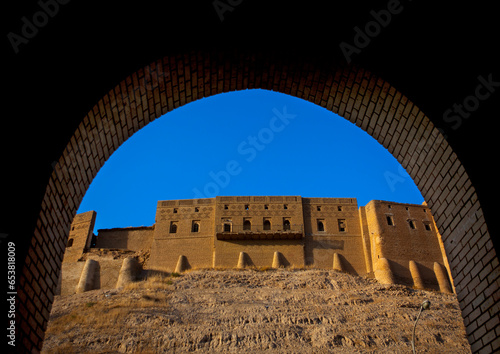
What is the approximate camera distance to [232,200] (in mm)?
41281

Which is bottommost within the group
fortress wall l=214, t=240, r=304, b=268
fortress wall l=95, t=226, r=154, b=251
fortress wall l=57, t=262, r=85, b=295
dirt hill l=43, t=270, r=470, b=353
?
dirt hill l=43, t=270, r=470, b=353

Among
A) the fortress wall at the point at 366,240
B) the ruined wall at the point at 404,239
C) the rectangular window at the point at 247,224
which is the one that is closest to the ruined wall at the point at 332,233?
the fortress wall at the point at 366,240

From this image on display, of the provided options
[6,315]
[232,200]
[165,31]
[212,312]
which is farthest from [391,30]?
[232,200]

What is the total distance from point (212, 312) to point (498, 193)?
2152cm

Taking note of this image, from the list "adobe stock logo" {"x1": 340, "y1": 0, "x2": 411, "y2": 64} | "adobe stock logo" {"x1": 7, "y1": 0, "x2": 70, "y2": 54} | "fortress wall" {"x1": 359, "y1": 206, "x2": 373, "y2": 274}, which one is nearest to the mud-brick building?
"fortress wall" {"x1": 359, "y1": 206, "x2": 373, "y2": 274}

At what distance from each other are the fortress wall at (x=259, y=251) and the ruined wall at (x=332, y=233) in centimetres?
100

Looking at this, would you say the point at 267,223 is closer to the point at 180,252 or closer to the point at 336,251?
the point at 336,251

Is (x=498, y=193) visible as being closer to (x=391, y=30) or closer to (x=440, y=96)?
(x=440, y=96)

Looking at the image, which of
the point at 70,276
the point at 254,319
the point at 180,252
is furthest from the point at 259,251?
the point at 70,276

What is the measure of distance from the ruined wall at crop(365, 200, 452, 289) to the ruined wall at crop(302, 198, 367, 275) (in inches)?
50.3

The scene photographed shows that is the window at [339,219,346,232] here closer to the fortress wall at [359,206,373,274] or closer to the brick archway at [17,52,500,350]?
the fortress wall at [359,206,373,274]

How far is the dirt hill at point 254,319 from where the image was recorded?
19969 millimetres

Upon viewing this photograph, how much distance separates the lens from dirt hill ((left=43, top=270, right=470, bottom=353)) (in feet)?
65.5

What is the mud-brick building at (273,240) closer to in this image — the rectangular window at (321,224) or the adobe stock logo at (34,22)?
the rectangular window at (321,224)
